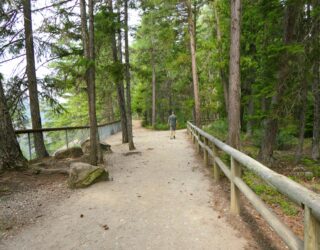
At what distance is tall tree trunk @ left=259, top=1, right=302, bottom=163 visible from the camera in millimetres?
7582

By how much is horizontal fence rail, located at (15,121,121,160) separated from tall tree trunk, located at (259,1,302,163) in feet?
26.8

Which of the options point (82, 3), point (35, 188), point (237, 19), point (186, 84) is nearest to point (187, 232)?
point (35, 188)

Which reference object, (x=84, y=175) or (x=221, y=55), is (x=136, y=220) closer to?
(x=84, y=175)

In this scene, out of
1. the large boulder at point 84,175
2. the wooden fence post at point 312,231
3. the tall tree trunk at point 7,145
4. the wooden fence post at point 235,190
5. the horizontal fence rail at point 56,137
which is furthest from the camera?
the horizontal fence rail at point 56,137

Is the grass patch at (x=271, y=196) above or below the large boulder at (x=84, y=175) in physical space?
below

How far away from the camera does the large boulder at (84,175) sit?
20.6ft

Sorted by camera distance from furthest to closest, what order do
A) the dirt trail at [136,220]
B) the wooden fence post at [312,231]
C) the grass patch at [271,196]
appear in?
the grass patch at [271,196], the dirt trail at [136,220], the wooden fence post at [312,231]

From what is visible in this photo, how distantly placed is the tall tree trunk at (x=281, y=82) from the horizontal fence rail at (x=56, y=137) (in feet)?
26.8

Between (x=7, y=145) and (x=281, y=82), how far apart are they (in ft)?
25.9

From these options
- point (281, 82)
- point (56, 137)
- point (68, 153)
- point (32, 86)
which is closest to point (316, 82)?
point (281, 82)

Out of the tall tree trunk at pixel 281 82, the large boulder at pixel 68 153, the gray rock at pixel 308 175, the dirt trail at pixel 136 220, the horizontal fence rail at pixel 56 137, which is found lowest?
the gray rock at pixel 308 175

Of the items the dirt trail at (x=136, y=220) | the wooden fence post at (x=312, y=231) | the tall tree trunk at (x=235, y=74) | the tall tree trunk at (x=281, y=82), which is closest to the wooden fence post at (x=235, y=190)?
the dirt trail at (x=136, y=220)

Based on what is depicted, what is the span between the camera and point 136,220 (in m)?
4.33

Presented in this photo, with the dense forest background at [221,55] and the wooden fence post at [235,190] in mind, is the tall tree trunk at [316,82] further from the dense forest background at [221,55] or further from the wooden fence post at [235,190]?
the wooden fence post at [235,190]
